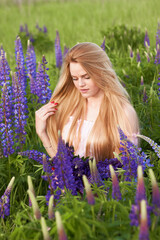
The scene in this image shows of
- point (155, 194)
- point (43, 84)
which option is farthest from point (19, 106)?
point (155, 194)

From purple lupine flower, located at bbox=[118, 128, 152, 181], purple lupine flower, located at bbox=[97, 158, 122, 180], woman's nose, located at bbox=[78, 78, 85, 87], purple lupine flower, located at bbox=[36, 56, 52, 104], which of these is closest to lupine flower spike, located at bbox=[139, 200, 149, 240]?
purple lupine flower, located at bbox=[118, 128, 152, 181]

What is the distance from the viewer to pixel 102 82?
270 centimetres

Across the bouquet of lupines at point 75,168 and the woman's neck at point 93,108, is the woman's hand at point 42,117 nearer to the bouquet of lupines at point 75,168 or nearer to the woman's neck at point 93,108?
the woman's neck at point 93,108

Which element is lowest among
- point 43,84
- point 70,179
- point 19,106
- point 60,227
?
point 70,179

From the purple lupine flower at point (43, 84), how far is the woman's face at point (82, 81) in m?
0.47

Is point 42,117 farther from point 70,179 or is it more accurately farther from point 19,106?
point 70,179

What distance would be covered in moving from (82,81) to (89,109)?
0.33m

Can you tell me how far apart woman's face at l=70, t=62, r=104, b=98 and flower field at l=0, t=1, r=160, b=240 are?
44 cm

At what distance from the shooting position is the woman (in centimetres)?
265

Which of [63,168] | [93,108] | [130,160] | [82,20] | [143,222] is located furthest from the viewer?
[82,20]

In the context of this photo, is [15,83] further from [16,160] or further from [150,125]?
[150,125]

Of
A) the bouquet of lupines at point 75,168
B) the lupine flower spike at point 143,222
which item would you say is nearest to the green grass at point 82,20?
the bouquet of lupines at point 75,168

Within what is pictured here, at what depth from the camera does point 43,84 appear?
3.26m

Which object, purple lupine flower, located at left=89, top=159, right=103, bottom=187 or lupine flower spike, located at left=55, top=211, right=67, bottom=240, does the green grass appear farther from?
lupine flower spike, located at left=55, top=211, right=67, bottom=240
